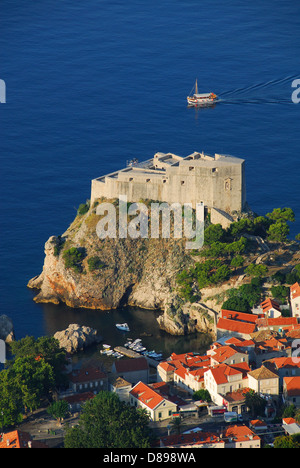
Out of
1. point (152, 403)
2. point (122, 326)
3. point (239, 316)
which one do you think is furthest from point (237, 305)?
point (152, 403)

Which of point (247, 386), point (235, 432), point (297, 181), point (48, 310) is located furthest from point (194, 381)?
point (297, 181)

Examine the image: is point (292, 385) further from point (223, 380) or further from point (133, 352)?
point (133, 352)

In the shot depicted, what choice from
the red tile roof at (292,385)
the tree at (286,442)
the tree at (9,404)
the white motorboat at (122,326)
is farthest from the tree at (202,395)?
the white motorboat at (122,326)

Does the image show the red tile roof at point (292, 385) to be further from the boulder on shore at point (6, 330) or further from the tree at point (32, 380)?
the boulder on shore at point (6, 330)

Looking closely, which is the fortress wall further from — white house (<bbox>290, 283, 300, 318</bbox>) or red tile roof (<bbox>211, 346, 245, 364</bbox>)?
red tile roof (<bbox>211, 346, 245, 364</bbox>)

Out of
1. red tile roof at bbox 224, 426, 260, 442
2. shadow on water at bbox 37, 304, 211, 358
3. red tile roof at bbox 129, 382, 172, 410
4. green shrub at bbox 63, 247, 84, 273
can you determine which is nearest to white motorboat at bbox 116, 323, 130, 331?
shadow on water at bbox 37, 304, 211, 358
